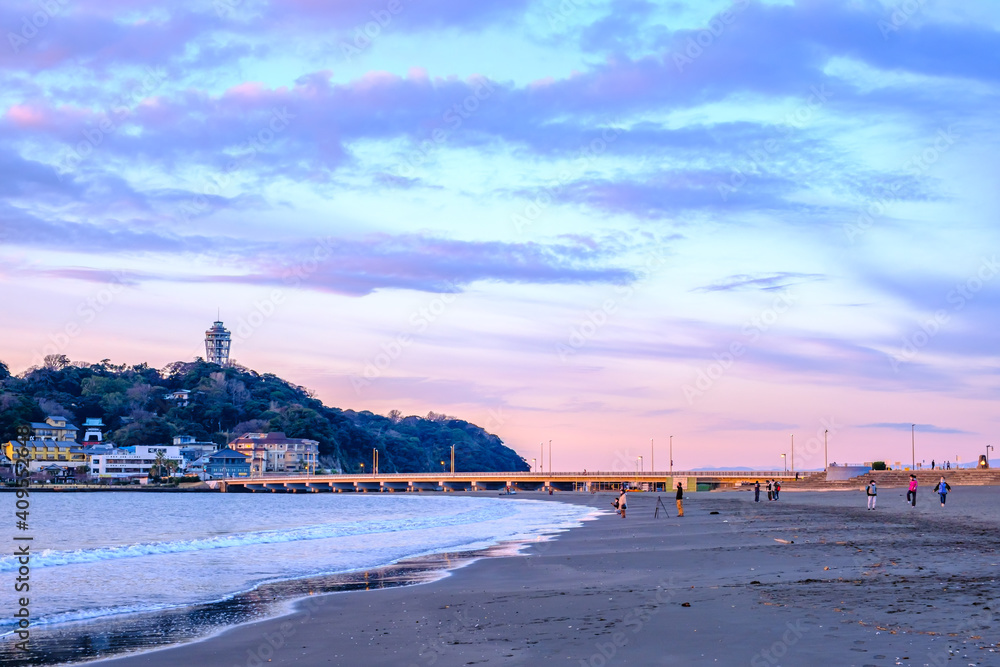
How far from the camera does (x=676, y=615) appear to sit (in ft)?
41.7

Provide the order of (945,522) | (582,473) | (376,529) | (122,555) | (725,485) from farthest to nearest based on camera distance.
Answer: (582,473)
(725,485)
(376,529)
(122,555)
(945,522)

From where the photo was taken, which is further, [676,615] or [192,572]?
[192,572]

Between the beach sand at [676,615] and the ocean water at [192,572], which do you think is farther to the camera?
the ocean water at [192,572]

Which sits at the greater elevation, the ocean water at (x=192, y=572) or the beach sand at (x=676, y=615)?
the beach sand at (x=676, y=615)

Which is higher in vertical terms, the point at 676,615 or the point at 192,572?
the point at 676,615

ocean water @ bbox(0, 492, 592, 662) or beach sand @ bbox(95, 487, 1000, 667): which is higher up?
beach sand @ bbox(95, 487, 1000, 667)

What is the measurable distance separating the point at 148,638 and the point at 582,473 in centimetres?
15902

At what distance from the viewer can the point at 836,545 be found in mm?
22188

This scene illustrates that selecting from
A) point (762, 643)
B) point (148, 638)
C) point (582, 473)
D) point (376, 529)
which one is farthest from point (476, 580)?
point (582, 473)

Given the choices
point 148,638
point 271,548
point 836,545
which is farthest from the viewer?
point 271,548

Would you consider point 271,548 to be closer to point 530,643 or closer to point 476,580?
point 476,580

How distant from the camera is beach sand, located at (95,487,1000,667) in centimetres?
1002

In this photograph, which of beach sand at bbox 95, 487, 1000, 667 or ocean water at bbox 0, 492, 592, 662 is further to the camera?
ocean water at bbox 0, 492, 592, 662

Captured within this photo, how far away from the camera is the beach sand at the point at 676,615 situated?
10.0 meters
